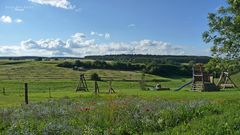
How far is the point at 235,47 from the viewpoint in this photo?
29812 millimetres

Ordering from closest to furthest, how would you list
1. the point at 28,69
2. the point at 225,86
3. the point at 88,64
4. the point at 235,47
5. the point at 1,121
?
the point at 1,121
the point at 235,47
the point at 225,86
the point at 28,69
the point at 88,64

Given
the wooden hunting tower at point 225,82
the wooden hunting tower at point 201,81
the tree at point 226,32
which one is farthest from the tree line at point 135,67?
the tree at point 226,32

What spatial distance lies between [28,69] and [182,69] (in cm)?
5545

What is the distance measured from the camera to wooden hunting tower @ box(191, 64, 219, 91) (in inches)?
2003

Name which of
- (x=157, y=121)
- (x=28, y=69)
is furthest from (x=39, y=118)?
(x=28, y=69)

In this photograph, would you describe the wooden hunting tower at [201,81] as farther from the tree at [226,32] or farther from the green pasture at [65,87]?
the tree at [226,32]

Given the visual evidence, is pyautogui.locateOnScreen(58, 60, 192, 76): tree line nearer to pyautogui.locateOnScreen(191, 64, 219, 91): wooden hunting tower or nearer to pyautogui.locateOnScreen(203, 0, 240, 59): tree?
pyautogui.locateOnScreen(191, 64, 219, 91): wooden hunting tower

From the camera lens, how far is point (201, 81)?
53031 mm

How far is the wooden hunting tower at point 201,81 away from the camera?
167ft

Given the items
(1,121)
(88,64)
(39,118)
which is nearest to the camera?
(1,121)

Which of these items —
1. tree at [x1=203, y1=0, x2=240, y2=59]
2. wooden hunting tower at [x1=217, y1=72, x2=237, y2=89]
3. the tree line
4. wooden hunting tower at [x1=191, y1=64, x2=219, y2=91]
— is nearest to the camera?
tree at [x1=203, y1=0, x2=240, y2=59]

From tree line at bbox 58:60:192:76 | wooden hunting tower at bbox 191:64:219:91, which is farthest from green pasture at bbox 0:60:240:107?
tree line at bbox 58:60:192:76

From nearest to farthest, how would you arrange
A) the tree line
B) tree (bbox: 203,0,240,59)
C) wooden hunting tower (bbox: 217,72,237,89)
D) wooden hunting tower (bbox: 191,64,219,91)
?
1. tree (bbox: 203,0,240,59)
2. wooden hunting tower (bbox: 191,64,219,91)
3. wooden hunting tower (bbox: 217,72,237,89)
4. the tree line

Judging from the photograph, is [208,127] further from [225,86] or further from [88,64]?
[88,64]
